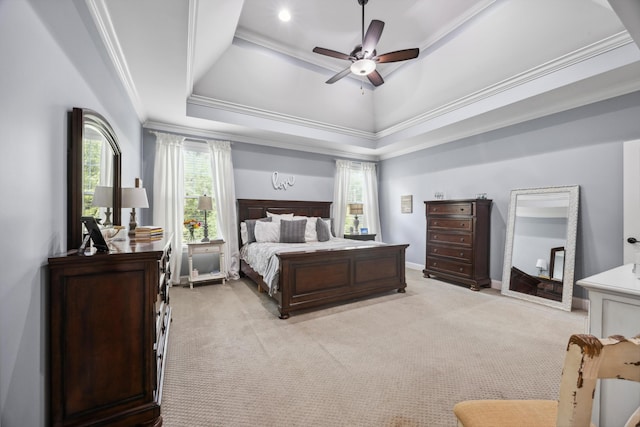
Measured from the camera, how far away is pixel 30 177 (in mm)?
1197

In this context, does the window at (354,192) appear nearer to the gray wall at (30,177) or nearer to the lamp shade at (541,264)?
the lamp shade at (541,264)

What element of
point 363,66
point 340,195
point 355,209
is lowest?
point 355,209

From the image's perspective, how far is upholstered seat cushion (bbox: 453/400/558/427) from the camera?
913mm

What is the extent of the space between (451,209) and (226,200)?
12.7 ft

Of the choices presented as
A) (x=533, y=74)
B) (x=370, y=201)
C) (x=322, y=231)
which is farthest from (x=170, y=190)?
(x=533, y=74)

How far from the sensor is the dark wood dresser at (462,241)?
13.8 feet

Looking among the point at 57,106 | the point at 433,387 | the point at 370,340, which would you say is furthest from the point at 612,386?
the point at 57,106

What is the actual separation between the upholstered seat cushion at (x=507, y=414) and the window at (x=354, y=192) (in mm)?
5210

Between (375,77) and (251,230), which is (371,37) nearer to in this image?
(375,77)

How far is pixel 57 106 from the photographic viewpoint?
143cm

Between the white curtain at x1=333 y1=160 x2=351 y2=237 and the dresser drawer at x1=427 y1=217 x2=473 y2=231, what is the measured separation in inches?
75.0

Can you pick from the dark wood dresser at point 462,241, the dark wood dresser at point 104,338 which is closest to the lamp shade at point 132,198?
the dark wood dresser at point 104,338

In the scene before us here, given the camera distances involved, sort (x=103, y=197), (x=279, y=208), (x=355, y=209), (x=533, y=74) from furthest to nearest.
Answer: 1. (x=355, y=209)
2. (x=279, y=208)
3. (x=533, y=74)
4. (x=103, y=197)

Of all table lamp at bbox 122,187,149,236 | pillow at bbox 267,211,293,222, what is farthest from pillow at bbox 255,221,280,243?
table lamp at bbox 122,187,149,236
